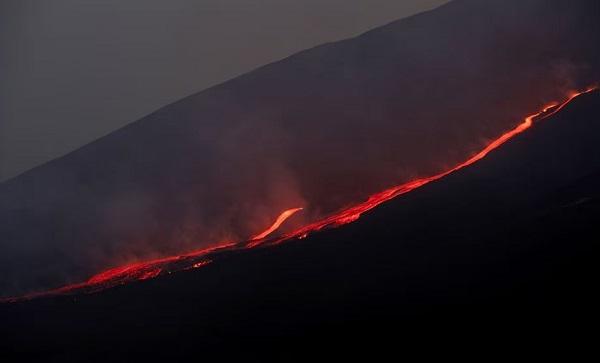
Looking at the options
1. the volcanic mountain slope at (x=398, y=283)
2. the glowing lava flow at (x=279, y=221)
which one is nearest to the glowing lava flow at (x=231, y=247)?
the glowing lava flow at (x=279, y=221)

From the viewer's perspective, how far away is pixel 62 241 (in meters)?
12.0

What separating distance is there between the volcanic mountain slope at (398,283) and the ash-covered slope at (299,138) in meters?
2.54

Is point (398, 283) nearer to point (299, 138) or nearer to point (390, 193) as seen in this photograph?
point (390, 193)

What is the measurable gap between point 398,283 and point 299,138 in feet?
23.8

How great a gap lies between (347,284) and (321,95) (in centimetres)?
854

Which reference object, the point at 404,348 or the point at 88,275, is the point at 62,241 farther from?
the point at 404,348

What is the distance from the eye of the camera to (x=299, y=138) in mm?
12945

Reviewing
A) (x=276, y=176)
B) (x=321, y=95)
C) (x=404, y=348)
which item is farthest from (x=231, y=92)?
(x=404, y=348)

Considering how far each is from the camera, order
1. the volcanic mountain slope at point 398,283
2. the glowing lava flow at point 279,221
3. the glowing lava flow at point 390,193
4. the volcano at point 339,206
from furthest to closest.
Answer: the glowing lava flow at point 279,221 < the glowing lava flow at point 390,193 < the volcano at point 339,206 < the volcanic mountain slope at point 398,283

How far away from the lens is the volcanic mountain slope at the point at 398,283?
203 inches

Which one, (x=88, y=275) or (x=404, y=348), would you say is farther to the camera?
(x=88, y=275)

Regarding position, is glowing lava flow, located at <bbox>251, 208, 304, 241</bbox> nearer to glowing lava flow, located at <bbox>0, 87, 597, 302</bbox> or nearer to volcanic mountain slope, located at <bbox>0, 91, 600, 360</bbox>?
glowing lava flow, located at <bbox>0, 87, 597, 302</bbox>

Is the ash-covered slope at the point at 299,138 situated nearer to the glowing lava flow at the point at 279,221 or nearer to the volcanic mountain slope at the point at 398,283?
the glowing lava flow at the point at 279,221

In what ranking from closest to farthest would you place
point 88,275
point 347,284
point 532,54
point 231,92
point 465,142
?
point 347,284
point 88,275
point 465,142
point 532,54
point 231,92
